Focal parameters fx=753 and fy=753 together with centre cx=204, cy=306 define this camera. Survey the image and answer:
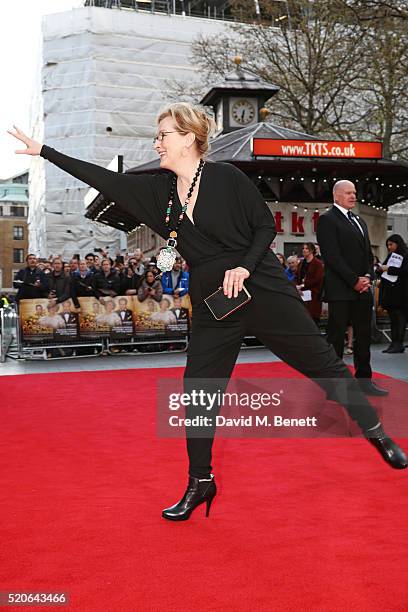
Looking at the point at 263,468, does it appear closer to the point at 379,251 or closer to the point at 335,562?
the point at 335,562

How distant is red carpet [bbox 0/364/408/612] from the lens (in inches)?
106

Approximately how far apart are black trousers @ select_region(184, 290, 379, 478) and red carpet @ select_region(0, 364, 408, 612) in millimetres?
463

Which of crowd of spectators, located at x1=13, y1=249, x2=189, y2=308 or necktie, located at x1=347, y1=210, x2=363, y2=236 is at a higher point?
necktie, located at x1=347, y1=210, x2=363, y2=236

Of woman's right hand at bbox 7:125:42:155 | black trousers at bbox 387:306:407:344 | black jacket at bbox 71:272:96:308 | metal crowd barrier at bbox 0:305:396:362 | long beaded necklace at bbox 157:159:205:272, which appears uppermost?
woman's right hand at bbox 7:125:42:155

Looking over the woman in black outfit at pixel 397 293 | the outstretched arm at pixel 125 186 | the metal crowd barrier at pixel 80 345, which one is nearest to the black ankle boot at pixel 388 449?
the outstretched arm at pixel 125 186

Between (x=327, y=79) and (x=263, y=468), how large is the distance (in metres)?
27.1

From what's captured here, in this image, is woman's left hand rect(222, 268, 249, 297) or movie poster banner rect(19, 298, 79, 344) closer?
woman's left hand rect(222, 268, 249, 297)

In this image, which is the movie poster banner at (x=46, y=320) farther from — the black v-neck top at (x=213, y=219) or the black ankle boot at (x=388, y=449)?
the black ankle boot at (x=388, y=449)

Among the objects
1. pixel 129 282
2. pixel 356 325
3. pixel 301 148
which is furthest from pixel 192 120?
pixel 301 148

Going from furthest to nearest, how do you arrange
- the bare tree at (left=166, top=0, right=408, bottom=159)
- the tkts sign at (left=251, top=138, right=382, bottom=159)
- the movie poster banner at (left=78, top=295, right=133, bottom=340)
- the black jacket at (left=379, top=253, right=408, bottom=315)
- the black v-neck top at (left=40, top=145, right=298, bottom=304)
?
the bare tree at (left=166, top=0, right=408, bottom=159) < the tkts sign at (left=251, top=138, right=382, bottom=159) < the movie poster banner at (left=78, top=295, right=133, bottom=340) < the black jacket at (left=379, top=253, right=408, bottom=315) < the black v-neck top at (left=40, top=145, right=298, bottom=304)

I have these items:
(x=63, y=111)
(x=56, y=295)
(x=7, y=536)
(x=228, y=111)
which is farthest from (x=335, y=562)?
(x=63, y=111)

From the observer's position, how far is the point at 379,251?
85.4 ft

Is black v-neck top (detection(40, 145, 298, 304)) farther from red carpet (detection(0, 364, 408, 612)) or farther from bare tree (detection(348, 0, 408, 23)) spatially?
bare tree (detection(348, 0, 408, 23))

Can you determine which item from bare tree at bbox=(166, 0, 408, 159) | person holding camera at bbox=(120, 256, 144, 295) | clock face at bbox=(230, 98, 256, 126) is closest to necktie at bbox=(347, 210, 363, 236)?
person holding camera at bbox=(120, 256, 144, 295)
